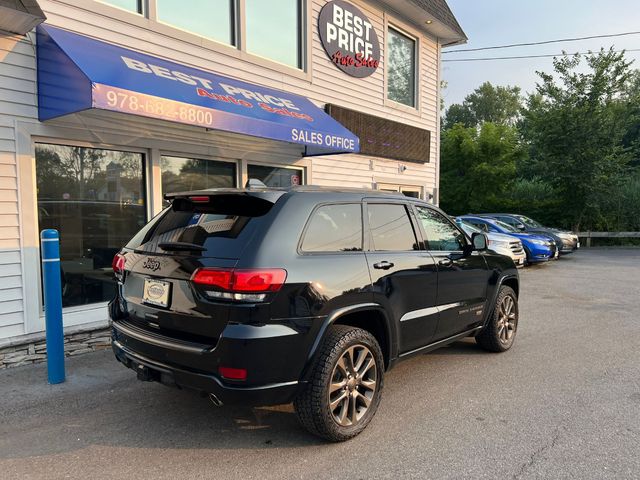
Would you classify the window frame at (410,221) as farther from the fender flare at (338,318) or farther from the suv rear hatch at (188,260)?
the suv rear hatch at (188,260)

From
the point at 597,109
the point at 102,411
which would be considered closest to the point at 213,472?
the point at 102,411

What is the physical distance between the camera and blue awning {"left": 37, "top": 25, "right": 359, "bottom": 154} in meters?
5.07

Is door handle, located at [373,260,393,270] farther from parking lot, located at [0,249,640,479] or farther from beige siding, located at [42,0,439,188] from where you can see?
beige siding, located at [42,0,439,188]

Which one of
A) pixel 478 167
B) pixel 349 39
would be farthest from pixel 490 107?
pixel 349 39

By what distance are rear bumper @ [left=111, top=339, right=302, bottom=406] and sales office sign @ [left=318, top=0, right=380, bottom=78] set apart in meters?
8.09

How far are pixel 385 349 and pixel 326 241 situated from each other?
103cm

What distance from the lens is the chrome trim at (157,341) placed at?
9.58 feet

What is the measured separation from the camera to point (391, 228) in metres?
3.94

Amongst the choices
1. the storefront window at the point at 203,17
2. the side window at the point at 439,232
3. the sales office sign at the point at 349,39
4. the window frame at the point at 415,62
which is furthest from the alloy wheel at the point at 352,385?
the window frame at the point at 415,62

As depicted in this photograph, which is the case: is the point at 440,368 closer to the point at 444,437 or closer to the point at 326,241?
the point at 444,437

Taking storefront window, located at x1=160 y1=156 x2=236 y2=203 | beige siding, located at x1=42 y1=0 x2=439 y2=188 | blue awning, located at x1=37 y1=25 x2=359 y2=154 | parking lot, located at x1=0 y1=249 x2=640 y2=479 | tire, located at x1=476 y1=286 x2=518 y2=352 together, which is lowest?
parking lot, located at x1=0 y1=249 x2=640 y2=479

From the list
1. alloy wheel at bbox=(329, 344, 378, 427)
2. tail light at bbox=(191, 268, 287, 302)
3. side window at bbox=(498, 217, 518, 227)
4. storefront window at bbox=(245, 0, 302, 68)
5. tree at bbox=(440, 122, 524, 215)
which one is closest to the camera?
tail light at bbox=(191, 268, 287, 302)

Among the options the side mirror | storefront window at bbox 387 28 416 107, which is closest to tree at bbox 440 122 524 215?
storefront window at bbox 387 28 416 107

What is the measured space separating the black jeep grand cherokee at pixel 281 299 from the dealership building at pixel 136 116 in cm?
251
